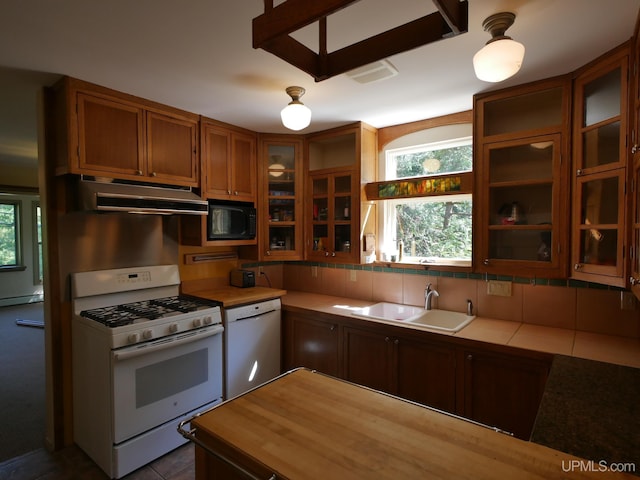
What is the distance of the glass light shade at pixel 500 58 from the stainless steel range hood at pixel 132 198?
199 centimetres

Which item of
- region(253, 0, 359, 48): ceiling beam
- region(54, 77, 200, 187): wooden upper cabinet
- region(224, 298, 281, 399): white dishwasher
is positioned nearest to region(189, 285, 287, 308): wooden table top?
region(224, 298, 281, 399): white dishwasher

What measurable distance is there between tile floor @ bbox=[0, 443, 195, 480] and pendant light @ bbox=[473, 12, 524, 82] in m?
2.70

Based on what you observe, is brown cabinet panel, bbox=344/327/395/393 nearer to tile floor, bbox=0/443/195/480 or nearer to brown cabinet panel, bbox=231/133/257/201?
tile floor, bbox=0/443/195/480

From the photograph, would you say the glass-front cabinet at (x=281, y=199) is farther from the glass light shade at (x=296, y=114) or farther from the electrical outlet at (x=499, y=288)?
the electrical outlet at (x=499, y=288)

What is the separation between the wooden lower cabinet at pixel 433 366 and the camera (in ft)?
6.26

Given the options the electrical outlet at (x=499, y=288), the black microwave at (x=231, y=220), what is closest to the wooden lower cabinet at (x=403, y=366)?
the electrical outlet at (x=499, y=288)

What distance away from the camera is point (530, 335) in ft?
6.81

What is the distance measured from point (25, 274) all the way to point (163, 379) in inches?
227

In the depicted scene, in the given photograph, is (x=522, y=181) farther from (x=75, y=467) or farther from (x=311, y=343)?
(x=75, y=467)

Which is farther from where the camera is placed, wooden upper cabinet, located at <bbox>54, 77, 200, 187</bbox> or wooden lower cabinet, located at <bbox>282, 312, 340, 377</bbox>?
wooden lower cabinet, located at <bbox>282, 312, 340, 377</bbox>

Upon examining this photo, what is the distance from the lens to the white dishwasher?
8.68 ft

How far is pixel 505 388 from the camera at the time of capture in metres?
1.96

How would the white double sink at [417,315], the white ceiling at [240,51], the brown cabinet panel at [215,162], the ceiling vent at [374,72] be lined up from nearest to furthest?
the white ceiling at [240,51]
the ceiling vent at [374,72]
the white double sink at [417,315]
the brown cabinet panel at [215,162]

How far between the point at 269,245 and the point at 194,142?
3.63ft
